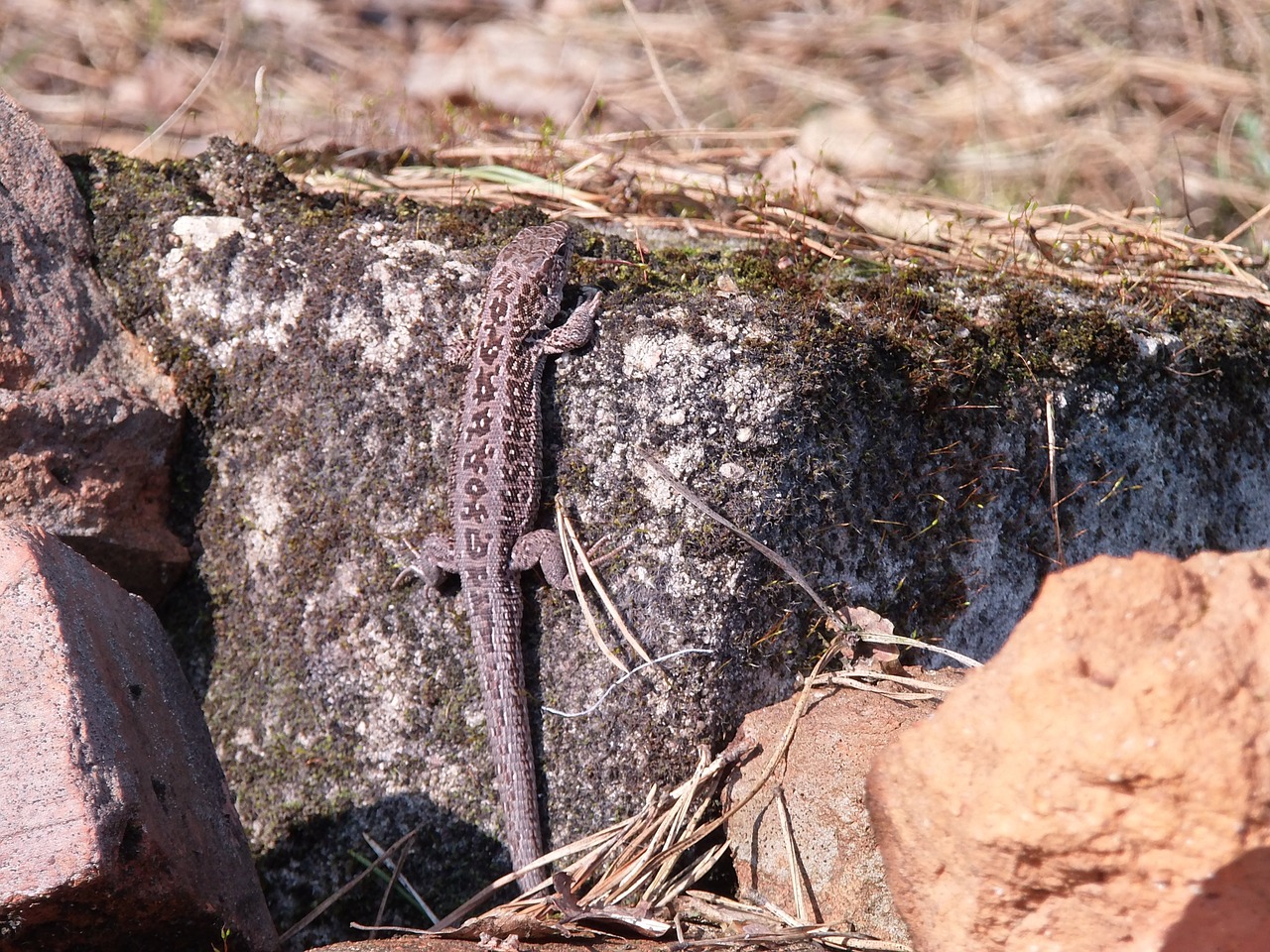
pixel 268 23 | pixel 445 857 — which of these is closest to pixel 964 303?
pixel 445 857

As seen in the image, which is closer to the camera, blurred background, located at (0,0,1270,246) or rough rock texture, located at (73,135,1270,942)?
rough rock texture, located at (73,135,1270,942)

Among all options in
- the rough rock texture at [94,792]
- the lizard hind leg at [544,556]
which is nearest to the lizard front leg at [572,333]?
the lizard hind leg at [544,556]

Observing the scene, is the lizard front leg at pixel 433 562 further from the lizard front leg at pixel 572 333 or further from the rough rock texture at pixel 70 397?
the rough rock texture at pixel 70 397

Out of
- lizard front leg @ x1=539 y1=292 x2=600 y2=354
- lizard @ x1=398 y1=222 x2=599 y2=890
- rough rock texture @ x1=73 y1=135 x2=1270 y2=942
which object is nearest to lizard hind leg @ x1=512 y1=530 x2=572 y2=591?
lizard @ x1=398 y1=222 x2=599 y2=890

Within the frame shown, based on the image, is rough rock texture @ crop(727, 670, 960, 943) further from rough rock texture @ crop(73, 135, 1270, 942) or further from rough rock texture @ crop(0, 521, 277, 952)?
rough rock texture @ crop(0, 521, 277, 952)

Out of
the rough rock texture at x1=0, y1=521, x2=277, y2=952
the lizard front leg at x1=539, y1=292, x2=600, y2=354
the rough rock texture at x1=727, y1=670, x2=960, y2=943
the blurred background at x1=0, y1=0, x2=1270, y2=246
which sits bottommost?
the rough rock texture at x1=727, y1=670, x2=960, y2=943

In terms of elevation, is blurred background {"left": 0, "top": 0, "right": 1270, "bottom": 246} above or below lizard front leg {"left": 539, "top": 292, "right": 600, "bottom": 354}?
above

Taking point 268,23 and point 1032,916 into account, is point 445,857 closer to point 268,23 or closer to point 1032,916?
point 1032,916
